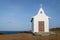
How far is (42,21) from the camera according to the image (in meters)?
29.8

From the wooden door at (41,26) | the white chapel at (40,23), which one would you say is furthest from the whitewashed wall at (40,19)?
the wooden door at (41,26)

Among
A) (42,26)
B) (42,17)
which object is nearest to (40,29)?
(42,26)

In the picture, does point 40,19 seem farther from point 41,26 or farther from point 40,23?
point 41,26

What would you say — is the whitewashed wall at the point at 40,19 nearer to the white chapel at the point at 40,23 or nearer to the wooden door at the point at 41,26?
the white chapel at the point at 40,23

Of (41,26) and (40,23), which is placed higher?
(40,23)

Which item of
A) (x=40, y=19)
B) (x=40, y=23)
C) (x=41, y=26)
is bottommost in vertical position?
(x=41, y=26)

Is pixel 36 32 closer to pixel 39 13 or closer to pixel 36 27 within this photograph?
pixel 36 27

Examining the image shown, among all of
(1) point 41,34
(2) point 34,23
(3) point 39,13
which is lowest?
(1) point 41,34

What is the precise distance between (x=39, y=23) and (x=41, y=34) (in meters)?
3.07

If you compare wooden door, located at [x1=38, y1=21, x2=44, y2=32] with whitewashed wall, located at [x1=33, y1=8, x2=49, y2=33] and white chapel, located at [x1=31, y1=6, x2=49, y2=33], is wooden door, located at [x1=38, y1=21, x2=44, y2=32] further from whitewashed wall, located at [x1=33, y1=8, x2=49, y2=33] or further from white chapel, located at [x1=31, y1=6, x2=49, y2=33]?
whitewashed wall, located at [x1=33, y1=8, x2=49, y2=33]

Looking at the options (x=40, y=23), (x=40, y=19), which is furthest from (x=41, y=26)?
(x=40, y=19)

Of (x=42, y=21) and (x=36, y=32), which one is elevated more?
(x=42, y=21)

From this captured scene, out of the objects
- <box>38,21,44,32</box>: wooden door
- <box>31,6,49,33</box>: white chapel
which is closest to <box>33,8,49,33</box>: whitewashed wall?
<box>31,6,49,33</box>: white chapel

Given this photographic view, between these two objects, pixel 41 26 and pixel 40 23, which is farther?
pixel 40 23
